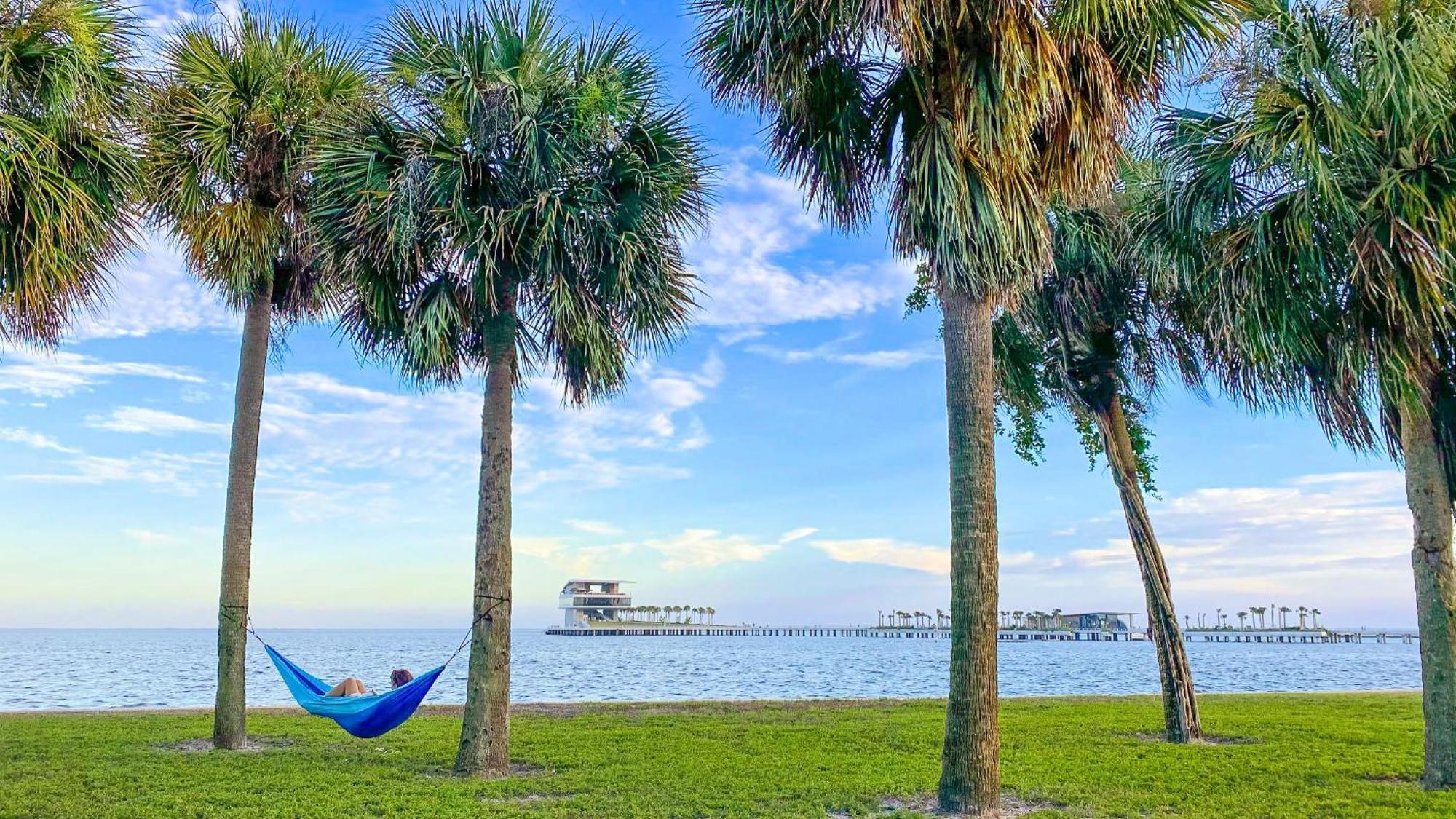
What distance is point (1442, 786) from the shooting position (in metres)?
8.08

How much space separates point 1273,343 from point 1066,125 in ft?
8.70

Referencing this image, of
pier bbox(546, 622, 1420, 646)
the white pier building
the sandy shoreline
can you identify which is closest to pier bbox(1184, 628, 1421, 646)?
pier bbox(546, 622, 1420, 646)

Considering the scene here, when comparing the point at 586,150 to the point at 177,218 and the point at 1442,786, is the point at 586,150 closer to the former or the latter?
the point at 177,218

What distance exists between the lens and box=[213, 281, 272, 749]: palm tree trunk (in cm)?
1060

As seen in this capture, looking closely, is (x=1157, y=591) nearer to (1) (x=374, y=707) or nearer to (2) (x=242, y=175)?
(1) (x=374, y=707)

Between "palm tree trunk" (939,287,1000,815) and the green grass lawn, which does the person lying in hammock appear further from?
"palm tree trunk" (939,287,1000,815)

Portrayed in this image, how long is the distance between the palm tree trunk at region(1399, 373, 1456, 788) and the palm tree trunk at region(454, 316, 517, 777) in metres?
7.91

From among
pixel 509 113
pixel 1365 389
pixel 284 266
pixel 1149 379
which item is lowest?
pixel 1365 389

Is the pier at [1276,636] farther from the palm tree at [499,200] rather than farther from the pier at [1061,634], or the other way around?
the palm tree at [499,200]

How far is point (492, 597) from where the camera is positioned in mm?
→ 9320

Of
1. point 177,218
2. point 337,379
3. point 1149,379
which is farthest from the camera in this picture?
point 337,379

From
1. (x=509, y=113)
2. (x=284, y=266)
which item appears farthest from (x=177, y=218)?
(x=509, y=113)

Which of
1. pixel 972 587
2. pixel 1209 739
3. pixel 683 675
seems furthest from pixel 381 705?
pixel 683 675

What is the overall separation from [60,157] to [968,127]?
781cm
